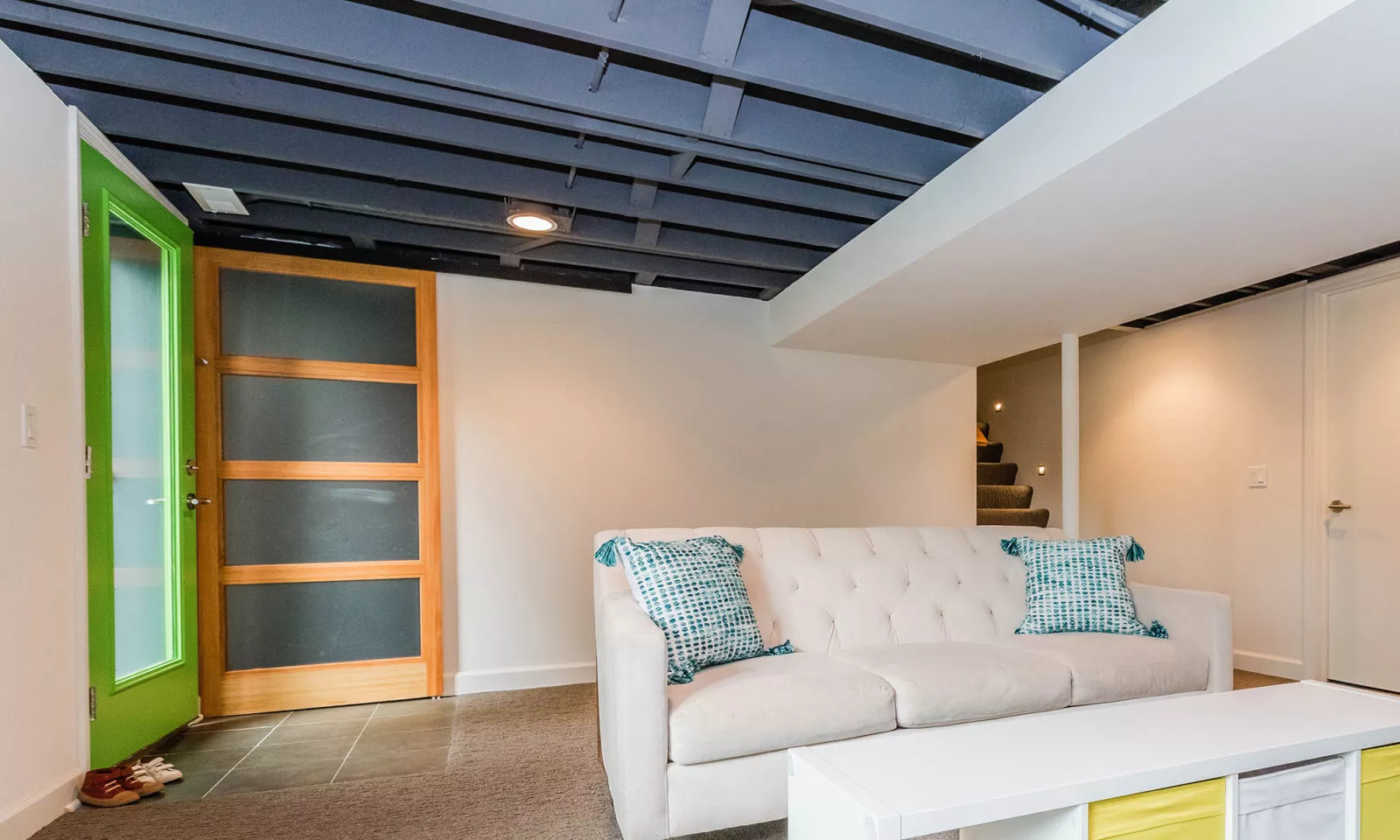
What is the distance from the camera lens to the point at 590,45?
2154 millimetres

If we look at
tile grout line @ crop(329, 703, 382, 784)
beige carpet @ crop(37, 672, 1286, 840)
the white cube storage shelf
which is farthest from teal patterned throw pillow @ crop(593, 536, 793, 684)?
tile grout line @ crop(329, 703, 382, 784)

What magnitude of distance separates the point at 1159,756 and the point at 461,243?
132 inches

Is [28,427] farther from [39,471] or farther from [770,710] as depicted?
[770,710]

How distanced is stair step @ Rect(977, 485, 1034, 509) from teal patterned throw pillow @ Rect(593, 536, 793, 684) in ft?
12.8

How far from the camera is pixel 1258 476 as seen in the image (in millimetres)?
3996

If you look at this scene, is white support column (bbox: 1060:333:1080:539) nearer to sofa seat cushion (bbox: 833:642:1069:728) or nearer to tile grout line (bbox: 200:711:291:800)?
sofa seat cushion (bbox: 833:642:1069:728)

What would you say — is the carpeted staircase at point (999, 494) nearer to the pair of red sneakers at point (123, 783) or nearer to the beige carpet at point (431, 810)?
the beige carpet at point (431, 810)

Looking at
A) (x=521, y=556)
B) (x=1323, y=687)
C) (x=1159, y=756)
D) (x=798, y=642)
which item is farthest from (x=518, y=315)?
(x=1323, y=687)

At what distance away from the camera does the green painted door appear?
2.37 metres

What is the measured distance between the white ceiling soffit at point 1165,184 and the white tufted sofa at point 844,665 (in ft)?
3.77

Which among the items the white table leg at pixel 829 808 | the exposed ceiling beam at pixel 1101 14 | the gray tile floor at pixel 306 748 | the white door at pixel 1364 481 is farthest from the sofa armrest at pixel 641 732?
the white door at pixel 1364 481

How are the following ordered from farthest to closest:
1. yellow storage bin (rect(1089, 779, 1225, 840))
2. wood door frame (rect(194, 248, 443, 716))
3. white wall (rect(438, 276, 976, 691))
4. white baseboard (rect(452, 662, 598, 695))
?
white wall (rect(438, 276, 976, 691))
white baseboard (rect(452, 662, 598, 695))
wood door frame (rect(194, 248, 443, 716))
yellow storage bin (rect(1089, 779, 1225, 840))

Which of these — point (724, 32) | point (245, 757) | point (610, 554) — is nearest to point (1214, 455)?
point (610, 554)

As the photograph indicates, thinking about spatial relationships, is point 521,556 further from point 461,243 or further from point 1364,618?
point 1364,618
